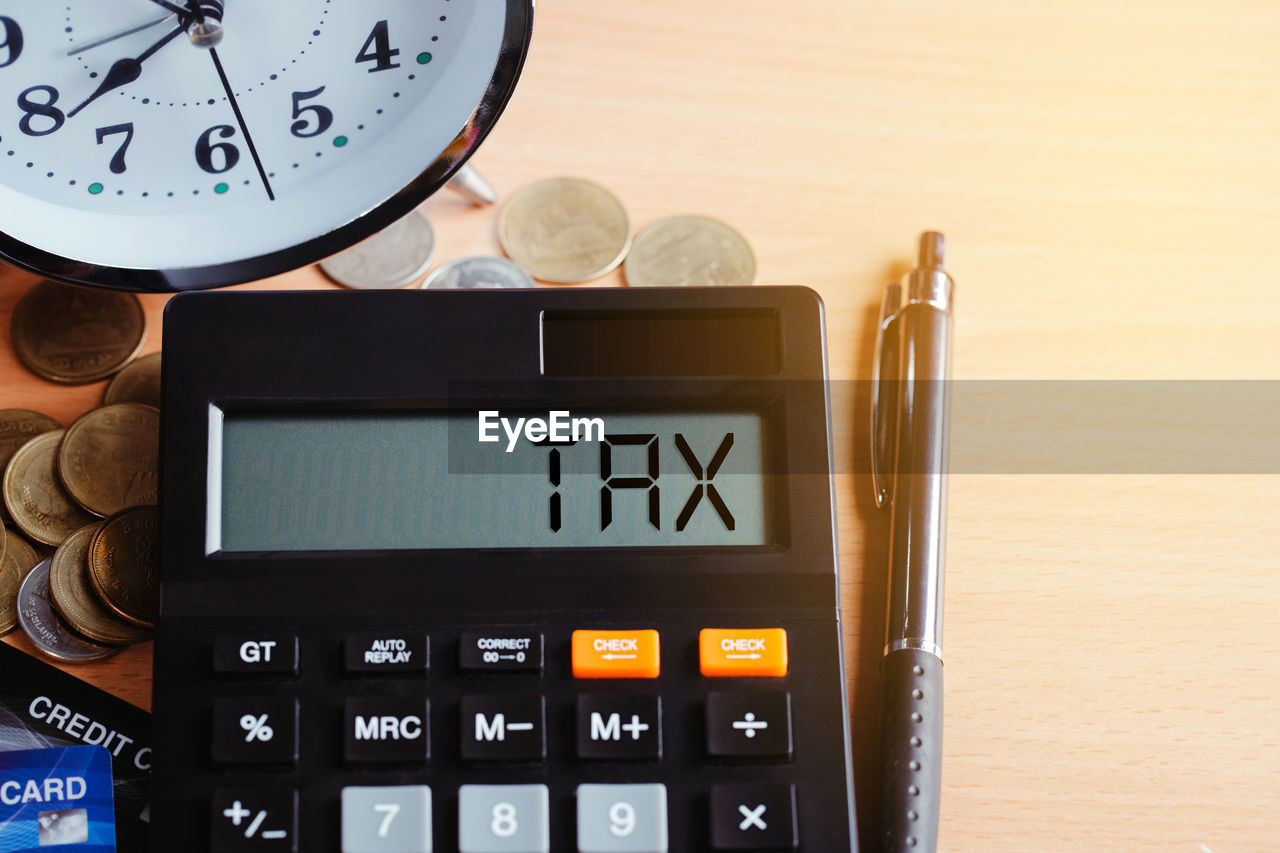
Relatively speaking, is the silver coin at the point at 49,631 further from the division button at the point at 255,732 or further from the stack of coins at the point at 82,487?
the division button at the point at 255,732

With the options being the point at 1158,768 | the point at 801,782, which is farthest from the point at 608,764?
the point at 1158,768

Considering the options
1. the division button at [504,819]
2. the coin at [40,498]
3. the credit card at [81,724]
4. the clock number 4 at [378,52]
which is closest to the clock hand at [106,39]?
the clock number 4 at [378,52]

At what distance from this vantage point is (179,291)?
0.53 meters

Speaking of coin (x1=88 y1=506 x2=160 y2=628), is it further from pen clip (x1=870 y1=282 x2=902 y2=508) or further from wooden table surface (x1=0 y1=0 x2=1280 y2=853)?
pen clip (x1=870 y1=282 x2=902 y2=508)

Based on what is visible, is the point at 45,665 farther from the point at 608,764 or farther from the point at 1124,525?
the point at 1124,525

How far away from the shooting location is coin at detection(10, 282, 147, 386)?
1.97ft

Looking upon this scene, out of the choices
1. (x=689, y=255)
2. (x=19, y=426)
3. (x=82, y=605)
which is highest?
(x=689, y=255)

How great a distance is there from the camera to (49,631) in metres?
0.55

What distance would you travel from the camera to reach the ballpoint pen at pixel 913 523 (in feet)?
1.67

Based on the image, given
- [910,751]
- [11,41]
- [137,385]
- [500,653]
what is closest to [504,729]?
[500,653]

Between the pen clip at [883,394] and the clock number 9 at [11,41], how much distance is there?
500 mm

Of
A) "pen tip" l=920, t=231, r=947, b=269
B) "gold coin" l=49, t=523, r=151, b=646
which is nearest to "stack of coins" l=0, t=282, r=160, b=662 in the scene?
"gold coin" l=49, t=523, r=151, b=646

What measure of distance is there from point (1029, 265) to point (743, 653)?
344mm

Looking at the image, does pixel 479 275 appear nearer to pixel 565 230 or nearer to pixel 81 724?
pixel 565 230
